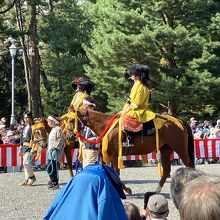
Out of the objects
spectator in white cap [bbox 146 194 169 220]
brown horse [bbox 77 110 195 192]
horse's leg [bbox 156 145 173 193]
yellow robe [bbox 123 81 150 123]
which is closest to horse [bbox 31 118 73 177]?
brown horse [bbox 77 110 195 192]

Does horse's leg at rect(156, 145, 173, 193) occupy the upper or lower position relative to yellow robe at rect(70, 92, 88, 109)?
lower

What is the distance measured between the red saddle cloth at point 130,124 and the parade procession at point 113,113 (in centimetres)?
2

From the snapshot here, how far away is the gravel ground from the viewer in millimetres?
9898

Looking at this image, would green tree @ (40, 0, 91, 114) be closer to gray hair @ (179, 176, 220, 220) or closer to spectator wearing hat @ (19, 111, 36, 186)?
spectator wearing hat @ (19, 111, 36, 186)

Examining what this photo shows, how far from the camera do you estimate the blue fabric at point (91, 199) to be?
3.45 meters

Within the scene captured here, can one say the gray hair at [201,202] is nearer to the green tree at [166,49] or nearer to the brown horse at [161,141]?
the brown horse at [161,141]

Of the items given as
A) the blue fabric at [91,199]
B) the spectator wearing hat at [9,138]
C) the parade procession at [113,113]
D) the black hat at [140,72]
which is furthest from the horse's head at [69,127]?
the blue fabric at [91,199]

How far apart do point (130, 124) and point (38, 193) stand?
2.71 meters

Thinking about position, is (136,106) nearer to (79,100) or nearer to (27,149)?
(79,100)

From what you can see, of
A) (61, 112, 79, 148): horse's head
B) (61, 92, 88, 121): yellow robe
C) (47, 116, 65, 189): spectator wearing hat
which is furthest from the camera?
(47, 116, 65, 189): spectator wearing hat

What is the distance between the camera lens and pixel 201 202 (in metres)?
2.69

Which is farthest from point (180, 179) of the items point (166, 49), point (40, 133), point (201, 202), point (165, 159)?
point (166, 49)

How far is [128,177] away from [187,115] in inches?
704

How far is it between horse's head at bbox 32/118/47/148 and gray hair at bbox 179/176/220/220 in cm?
1149
